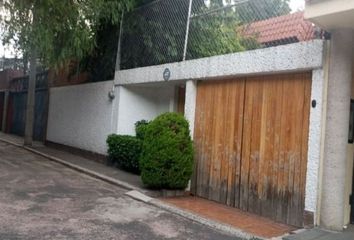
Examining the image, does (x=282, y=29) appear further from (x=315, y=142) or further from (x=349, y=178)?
(x=349, y=178)

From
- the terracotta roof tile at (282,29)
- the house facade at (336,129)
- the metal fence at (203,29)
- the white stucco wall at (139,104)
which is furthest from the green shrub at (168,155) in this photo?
the white stucco wall at (139,104)

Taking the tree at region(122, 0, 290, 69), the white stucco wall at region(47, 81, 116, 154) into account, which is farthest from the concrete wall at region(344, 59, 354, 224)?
the white stucco wall at region(47, 81, 116, 154)

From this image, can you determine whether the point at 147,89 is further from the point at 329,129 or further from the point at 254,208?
the point at 329,129

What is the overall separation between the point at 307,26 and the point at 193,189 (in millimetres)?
3922

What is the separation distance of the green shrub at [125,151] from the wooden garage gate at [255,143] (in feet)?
7.81

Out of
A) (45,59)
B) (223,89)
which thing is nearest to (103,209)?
(223,89)

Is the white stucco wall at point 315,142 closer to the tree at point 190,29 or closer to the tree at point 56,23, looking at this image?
the tree at point 190,29

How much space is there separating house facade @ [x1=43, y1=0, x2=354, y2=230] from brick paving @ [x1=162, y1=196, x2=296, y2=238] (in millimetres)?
184

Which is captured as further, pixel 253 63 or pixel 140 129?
pixel 140 129

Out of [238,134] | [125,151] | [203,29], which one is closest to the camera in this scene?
[238,134]

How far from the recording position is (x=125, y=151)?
1140cm

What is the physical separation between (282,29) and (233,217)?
10.8 ft

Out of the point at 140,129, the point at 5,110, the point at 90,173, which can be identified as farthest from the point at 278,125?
the point at 5,110

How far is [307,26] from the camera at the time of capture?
7.12 m
